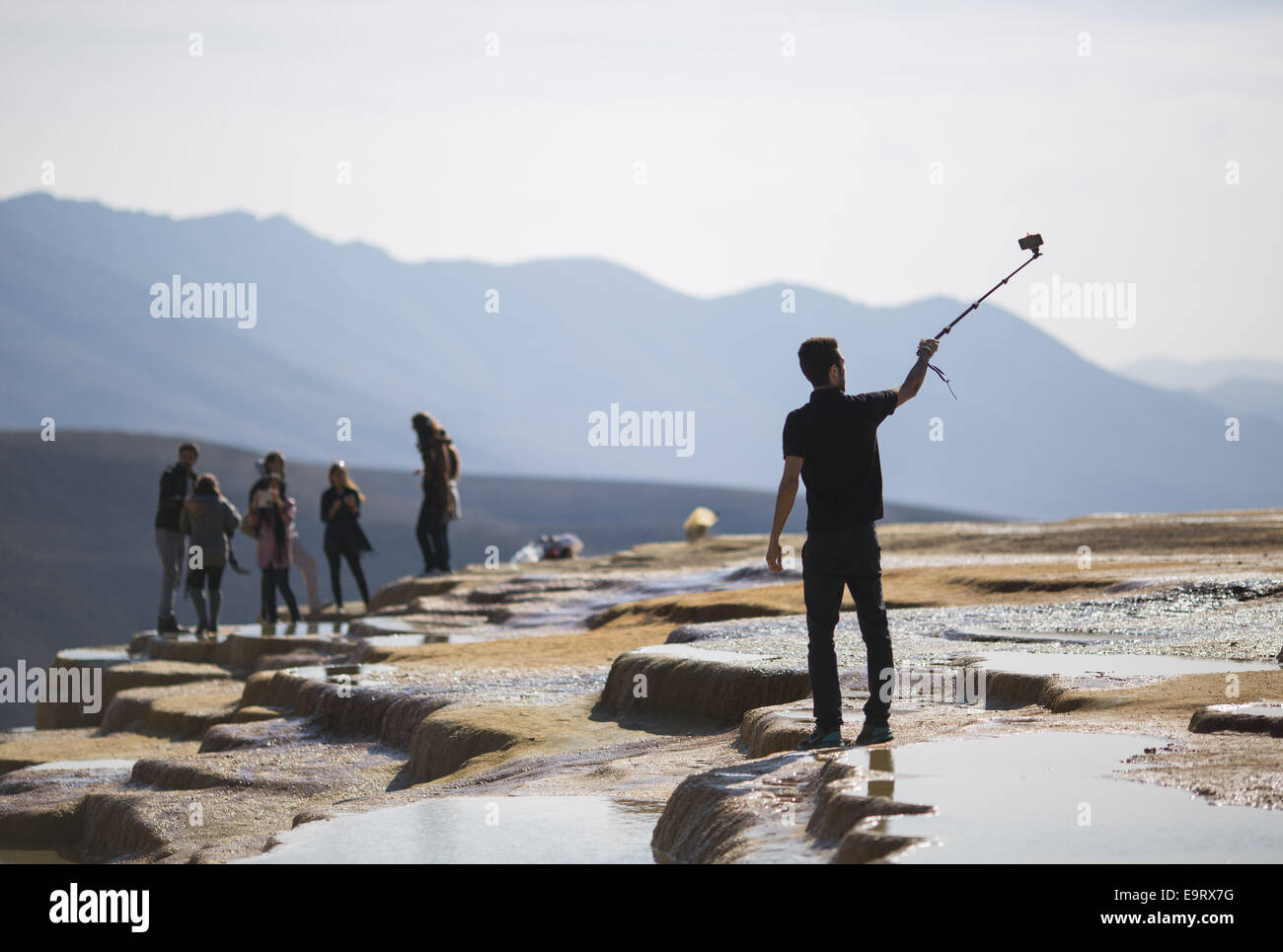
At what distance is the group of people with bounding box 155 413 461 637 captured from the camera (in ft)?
48.5

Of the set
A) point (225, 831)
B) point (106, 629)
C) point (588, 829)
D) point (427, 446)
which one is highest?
point (427, 446)

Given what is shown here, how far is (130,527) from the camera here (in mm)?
72625

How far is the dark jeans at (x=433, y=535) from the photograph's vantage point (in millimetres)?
19172

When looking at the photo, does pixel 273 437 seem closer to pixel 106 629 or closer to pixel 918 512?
pixel 918 512

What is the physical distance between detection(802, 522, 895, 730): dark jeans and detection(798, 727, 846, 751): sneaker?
20 mm

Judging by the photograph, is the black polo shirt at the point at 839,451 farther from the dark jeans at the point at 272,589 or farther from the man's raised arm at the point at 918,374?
the dark jeans at the point at 272,589

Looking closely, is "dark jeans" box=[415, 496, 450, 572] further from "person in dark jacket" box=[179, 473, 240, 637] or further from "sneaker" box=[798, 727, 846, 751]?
"sneaker" box=[798, 727, 846, 751]

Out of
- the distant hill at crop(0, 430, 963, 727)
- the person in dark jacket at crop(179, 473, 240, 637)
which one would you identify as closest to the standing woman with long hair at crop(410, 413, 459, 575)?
the person in dark jacket at crop(179, 473, 240, 637)

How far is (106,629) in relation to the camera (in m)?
59.9

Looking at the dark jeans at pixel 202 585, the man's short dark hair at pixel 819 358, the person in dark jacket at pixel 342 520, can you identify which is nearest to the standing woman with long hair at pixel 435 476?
the person in dark jacket at pixel 342 520

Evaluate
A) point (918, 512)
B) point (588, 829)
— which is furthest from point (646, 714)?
point (918, 512)

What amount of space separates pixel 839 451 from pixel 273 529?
11.0 meters

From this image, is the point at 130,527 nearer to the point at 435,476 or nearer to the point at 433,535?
the point at 433,535
